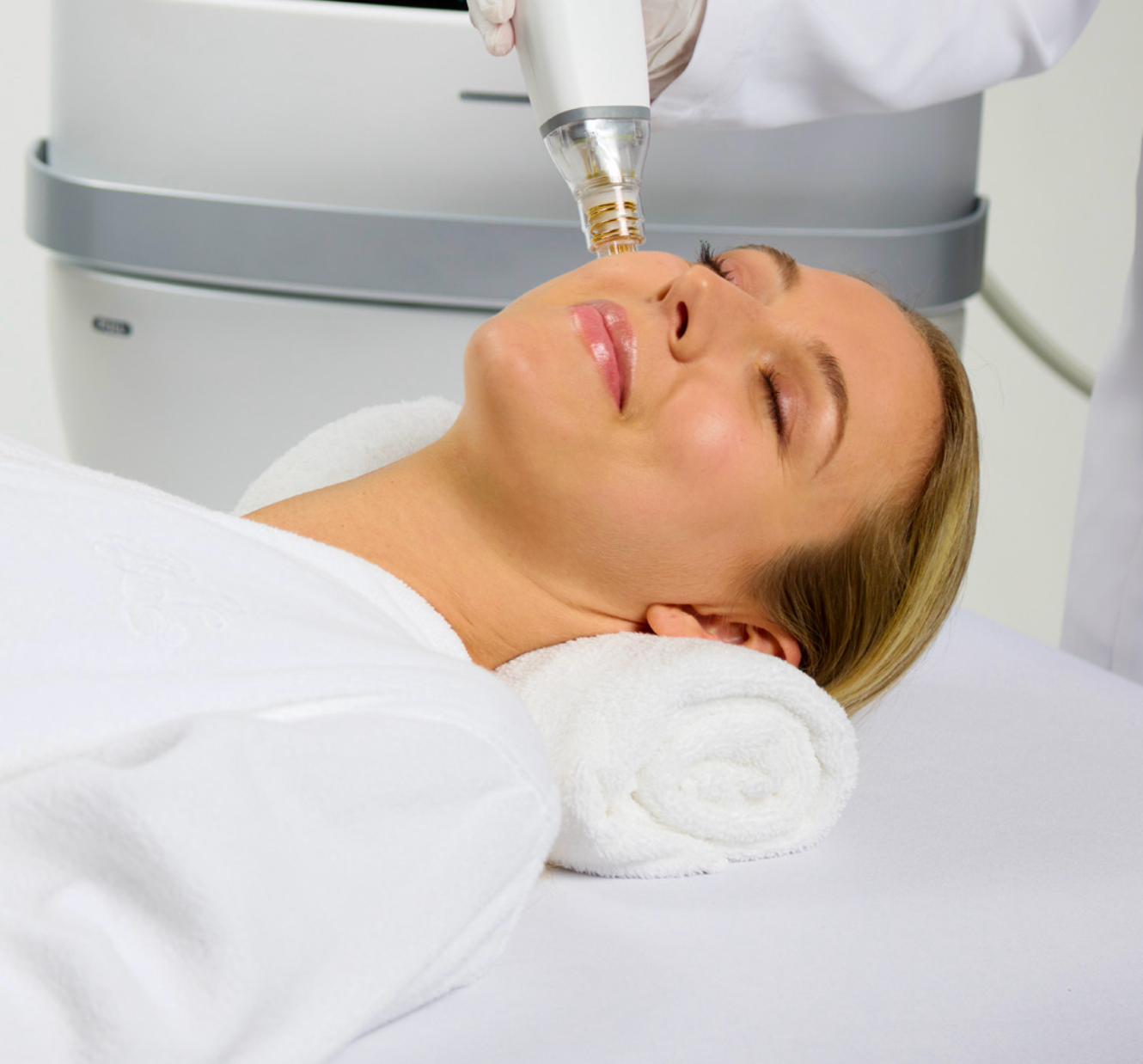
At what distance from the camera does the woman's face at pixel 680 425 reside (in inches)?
38.0

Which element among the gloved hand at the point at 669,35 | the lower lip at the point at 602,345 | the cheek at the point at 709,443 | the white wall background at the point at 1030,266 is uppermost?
the gloved hand at the point at 669,35

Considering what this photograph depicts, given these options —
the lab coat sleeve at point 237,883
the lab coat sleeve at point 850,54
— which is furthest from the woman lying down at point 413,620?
the lab coat sleeve at point 850,54

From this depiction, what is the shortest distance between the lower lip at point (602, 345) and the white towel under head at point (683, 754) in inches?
8.0

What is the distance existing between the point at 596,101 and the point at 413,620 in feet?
1.62

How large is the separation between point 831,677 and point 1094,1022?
0.39 metres

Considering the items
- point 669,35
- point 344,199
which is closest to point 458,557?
point 669,35

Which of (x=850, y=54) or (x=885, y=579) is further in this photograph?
(x=850, y=54)

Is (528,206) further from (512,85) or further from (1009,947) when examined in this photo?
(1009,947)

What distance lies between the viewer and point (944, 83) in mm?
1396

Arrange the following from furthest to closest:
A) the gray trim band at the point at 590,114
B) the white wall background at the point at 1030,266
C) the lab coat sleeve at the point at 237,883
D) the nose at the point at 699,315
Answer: the white wall background at the point at 1030,266, the gray trim band at the point at 590,114, the nose at the point at 699,315, the lab coat sleeve at the point at 237,883

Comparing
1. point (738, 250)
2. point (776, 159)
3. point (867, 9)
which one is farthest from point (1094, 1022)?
A: point (776, 159)

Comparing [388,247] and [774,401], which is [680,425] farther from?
[388,247]

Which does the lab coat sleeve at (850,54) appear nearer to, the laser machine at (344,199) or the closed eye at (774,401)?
the laser machine at (344,199)

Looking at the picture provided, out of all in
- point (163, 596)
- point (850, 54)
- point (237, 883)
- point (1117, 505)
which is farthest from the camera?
point (1117, 505)
